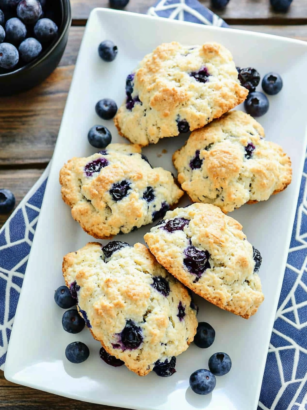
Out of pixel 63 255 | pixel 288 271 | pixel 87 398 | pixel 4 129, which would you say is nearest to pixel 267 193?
pixel 288 271

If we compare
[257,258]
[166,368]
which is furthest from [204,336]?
[257,258]

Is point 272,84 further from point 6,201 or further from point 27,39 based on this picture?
point 6,201

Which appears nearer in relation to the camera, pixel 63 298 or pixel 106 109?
pixel 63 298

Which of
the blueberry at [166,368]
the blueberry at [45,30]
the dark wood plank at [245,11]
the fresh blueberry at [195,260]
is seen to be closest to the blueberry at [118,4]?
the dark wood plank at [245,11]

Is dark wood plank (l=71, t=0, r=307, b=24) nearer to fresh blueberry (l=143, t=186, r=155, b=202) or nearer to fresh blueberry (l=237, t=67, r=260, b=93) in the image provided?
fresh blueberry (l=237, t=67, r=260, b=93)

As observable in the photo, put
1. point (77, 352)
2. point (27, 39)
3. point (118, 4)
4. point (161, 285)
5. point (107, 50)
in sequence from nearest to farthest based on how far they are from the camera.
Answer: point (161, 285), point (77, 352), point (27, 39), point (107, 50), point (118, 4)

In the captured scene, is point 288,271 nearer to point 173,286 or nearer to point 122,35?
point 173,286
